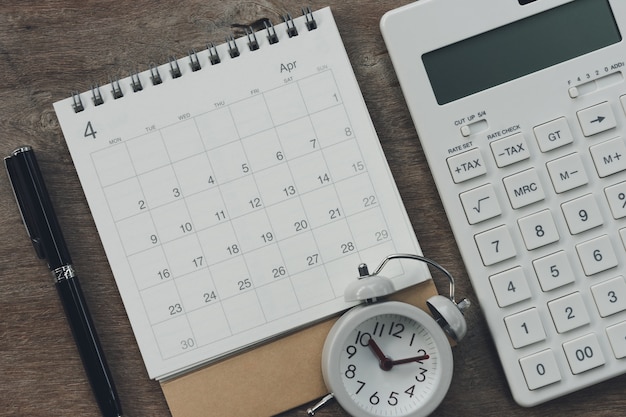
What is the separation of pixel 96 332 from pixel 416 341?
280 mm

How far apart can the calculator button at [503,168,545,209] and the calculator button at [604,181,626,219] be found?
0.19 feet

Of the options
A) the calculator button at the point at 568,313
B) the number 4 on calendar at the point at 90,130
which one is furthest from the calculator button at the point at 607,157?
the number 4 on calendar at the point at 90,130

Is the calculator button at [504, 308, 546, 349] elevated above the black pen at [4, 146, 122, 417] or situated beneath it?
situated beneath

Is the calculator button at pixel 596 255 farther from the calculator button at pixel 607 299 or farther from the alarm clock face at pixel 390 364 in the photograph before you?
the alarm clock face at pixel 390 364

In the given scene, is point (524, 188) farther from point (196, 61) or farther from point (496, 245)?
point (196, 61)

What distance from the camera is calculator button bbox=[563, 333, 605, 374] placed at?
61 cm

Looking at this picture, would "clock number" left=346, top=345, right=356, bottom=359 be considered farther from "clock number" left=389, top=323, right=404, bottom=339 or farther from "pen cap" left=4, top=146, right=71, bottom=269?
"pen cap" left=4, top=146, right=71, bottom=269

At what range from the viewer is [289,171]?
635 mm

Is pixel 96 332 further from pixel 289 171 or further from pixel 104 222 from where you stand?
pixel 289 171

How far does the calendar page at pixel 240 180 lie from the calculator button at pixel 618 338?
165 mm

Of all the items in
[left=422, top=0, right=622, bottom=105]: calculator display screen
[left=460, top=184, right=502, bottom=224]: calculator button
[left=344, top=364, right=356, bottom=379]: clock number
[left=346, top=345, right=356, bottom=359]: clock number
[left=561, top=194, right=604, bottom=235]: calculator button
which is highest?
[left=422, top=0, right=622, bottom=105]: calculator display screen

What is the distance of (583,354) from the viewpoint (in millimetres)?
614

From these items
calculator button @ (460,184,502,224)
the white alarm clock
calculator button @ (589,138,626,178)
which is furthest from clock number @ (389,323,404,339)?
calculator button @ (589,138,626,178)

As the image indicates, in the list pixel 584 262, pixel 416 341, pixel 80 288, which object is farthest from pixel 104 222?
pixel 584 262
